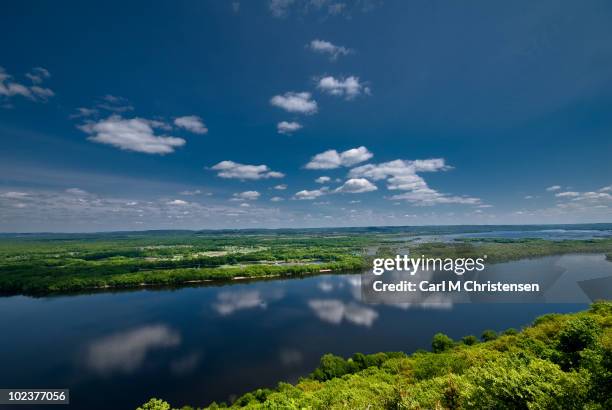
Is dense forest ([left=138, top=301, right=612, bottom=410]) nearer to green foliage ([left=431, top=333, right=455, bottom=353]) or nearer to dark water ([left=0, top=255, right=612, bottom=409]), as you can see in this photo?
green foliage ([left=431, top=333, right=455, bottom=353])

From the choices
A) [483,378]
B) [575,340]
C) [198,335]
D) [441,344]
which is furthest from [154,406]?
[575,340]

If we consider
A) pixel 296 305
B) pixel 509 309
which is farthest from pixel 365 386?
pixel 509 309

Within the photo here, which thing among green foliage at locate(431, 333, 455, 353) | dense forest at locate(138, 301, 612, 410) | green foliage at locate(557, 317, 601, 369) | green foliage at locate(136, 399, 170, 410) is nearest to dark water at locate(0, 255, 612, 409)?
green foliage at locate(431, 333, 455, 353)

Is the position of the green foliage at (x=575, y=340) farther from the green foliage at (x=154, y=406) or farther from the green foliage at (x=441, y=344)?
the green foliage at (x=154, y=406)

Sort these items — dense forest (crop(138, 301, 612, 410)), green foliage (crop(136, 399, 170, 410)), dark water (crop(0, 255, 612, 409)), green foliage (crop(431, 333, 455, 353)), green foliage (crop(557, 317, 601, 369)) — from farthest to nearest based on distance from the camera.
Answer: green foliage (crop(431, 333, 455, 353))
dark water (crop(0, 255, 612, 409))
green foliage (crop(557, 317, 601, 369))
green foliage (crop(136, 399, 170, 410))
dense forest (crop(138, 301, 612, 410))

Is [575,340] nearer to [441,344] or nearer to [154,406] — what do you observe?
[441,344]

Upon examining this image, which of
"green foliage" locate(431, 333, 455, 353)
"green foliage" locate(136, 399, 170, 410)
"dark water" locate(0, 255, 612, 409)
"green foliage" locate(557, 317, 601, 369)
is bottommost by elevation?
"dark water" locate(0, 255, 612, 409)

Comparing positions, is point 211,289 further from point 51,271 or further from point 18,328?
point 51,271
